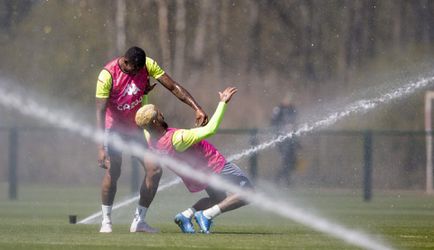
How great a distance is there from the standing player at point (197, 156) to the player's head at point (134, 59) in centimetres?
69

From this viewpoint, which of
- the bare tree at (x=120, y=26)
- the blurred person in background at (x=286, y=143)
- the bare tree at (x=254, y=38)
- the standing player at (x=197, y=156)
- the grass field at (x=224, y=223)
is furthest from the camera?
the bare tree at (x=254, y=38)

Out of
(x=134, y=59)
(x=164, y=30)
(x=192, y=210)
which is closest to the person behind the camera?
(x=134, y=59)

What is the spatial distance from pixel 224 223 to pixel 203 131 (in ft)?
13.3

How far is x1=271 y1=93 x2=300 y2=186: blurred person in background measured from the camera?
30.3m

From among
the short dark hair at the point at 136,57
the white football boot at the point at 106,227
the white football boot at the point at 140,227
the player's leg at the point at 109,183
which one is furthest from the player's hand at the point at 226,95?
the white football boot at the point at 106,227

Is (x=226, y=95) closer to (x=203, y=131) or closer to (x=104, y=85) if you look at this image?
(x=203, y=131)

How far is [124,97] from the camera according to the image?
16062 millimetres

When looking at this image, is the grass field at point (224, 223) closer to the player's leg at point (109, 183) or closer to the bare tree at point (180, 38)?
the player's leg at point (109, 183)

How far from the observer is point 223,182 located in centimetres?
1565

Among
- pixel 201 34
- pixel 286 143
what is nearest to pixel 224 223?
pixel 286 143

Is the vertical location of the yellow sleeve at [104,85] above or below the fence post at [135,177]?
above

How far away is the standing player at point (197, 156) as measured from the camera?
49.5 feet

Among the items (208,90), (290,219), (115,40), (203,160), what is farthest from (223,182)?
(115,40)

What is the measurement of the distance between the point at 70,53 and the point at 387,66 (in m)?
9.82
